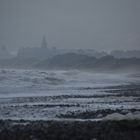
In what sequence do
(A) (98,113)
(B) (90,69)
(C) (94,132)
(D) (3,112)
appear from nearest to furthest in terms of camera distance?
(C) (94,132) → (A) (98,113) → (D) (3,112) → (B) (90,69)

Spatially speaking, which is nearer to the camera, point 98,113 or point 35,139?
point 35,139

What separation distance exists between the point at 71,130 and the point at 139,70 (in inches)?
3638

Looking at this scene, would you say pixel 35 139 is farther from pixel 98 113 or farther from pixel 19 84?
pixel 19 84

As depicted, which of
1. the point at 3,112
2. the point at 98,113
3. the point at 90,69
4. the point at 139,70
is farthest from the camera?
the point at 90,69

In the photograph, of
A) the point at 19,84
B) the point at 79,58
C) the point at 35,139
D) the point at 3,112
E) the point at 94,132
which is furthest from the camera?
the point at 79,58

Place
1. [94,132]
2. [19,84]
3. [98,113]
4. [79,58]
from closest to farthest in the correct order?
[94,132], [98,113], [19,84], [79,58]

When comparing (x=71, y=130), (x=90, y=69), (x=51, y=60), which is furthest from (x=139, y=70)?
(x=71, y=130)

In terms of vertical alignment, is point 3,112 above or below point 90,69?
below

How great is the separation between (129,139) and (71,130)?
7.38 feet

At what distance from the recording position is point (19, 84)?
46.5 m

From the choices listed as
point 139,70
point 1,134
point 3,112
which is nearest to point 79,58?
point 139,70

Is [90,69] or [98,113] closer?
[98,113]

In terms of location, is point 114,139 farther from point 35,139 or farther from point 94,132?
point 35,139

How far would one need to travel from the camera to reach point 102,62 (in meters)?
117
